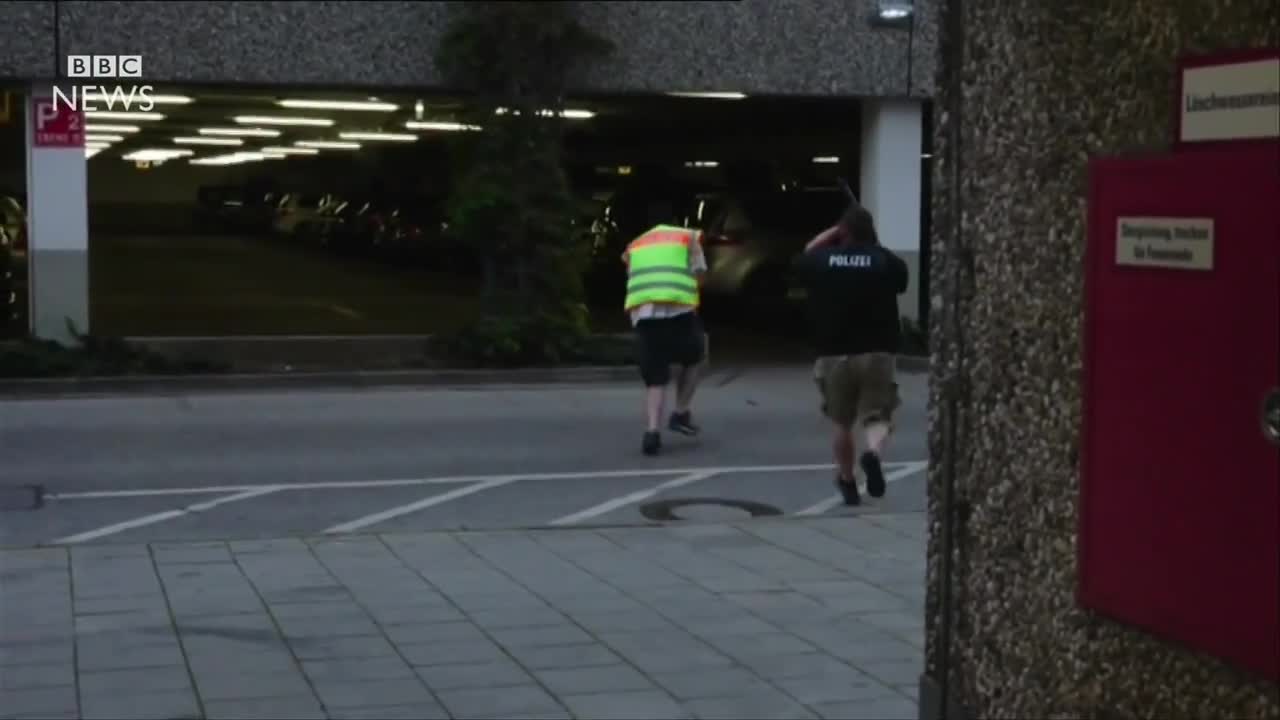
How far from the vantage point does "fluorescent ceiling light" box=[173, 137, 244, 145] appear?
13.1m

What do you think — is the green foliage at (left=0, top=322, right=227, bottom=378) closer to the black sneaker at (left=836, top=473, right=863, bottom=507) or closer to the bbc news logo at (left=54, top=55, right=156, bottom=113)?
the bbc news logo at (left=54, top=55, right=156, bottom=113)

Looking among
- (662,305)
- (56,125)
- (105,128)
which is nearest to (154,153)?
(105,128)

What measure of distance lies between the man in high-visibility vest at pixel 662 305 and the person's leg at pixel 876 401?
2602 millimetres

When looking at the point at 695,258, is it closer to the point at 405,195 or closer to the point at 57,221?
the point at 57,221

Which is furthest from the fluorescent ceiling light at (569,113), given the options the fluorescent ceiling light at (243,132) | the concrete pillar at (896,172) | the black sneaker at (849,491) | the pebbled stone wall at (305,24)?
the black sneaker at (849,491)

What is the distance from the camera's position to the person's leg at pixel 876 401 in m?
10.9

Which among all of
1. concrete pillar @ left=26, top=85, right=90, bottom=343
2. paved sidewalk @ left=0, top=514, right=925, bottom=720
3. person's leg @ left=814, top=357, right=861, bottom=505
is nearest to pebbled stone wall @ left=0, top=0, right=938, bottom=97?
person's leg @ left=814, top=357, right=861, bottom=505

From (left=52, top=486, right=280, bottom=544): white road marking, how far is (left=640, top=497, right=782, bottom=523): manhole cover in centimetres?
251

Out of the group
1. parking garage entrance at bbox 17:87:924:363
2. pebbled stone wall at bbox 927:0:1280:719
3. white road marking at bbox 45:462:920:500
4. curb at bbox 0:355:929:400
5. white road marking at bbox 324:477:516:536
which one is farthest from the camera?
curb at bbox 0:355:929:400

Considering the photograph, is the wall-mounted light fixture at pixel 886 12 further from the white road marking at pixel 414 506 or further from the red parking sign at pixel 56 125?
the red parking sign at pixel 56 125

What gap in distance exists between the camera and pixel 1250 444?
3434 millimetres

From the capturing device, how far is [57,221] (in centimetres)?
1859

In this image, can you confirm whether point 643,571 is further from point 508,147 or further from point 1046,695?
point 508,147

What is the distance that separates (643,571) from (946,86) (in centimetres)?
453
